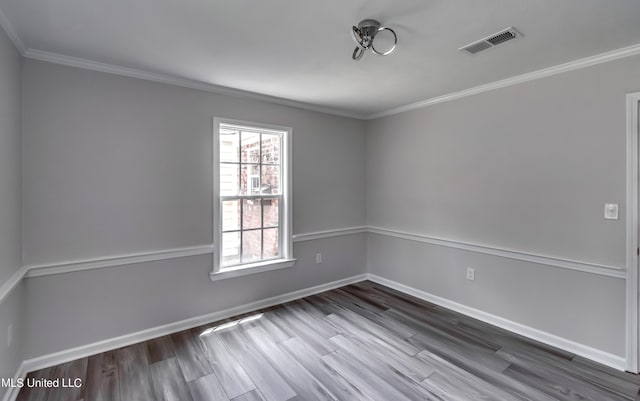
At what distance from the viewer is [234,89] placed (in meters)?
3.13

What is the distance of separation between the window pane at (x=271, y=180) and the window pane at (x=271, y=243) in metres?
0.47

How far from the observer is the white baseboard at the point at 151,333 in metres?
2.30

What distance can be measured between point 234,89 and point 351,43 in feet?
4.93

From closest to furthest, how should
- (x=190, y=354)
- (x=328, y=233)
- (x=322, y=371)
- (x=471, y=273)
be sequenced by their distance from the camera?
(x=322, y=371)
(x=190, y=354)
(x=471, y=273)
(x=328, y=233)

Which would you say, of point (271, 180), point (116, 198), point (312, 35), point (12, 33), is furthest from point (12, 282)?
point (312, 35)

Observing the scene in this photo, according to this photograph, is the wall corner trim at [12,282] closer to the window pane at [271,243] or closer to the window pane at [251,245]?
the window pane at [251,245]

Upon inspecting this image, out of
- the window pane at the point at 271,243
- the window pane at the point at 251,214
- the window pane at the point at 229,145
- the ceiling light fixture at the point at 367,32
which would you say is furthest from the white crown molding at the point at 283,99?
the ceiling light fixture at the point at 367,32

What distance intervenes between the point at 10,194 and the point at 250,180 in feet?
6.31

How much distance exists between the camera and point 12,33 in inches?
76.4

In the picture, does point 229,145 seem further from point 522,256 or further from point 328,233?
point 522,256

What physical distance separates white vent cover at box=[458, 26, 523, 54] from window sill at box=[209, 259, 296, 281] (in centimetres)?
276

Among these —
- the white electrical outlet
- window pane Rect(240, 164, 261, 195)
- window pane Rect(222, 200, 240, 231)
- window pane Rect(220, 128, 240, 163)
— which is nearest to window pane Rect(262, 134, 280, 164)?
window pane Rect(240, 164, 261, 195)

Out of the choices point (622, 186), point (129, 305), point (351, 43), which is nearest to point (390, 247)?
point (622, 186)

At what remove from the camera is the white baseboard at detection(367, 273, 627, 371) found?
2.34 m
